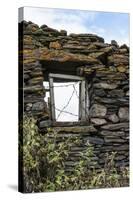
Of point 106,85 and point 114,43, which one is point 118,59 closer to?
point 114,43

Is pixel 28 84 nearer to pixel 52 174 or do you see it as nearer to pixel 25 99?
pixel 25 99

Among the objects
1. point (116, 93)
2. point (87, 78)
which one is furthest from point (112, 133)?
point (87, 78)

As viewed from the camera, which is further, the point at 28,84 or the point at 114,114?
the point at 114,114

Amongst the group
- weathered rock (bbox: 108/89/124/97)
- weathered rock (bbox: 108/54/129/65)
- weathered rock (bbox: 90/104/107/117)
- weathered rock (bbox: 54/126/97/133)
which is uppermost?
weathered rock (bbox: 108/54/129/65)

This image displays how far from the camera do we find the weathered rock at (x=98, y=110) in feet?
25.7

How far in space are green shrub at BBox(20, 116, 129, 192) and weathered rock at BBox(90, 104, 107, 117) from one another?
0.31 meters

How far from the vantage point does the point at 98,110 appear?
7.87 m

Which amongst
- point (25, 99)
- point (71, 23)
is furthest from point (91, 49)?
point (25, 99)

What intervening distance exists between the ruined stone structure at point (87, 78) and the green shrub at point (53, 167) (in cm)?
7

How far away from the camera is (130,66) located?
8.01 metres

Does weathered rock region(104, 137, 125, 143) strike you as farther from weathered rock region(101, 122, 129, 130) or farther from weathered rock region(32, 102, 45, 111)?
weathered rock region(32, 102, 45, 111)

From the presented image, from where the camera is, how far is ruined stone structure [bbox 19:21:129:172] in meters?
7.48

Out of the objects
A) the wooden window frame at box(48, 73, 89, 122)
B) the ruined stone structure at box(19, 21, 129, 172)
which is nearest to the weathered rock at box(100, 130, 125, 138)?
the ruined stone structure at box(19, 21, 129, 172)

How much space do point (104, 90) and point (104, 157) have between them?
2.15ft
